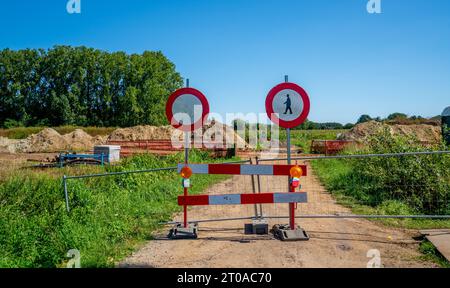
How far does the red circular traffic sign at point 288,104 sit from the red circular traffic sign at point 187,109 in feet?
3.72

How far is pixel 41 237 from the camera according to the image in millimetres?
6297

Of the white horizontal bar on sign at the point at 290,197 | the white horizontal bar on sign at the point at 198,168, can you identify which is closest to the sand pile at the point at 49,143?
the white horizontal bar on sign at the point at 198,168

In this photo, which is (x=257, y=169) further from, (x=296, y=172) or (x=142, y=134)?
(x=142, y=134)

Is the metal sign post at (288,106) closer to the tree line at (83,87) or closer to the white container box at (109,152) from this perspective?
the white container box at (109,152)

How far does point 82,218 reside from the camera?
284 inches

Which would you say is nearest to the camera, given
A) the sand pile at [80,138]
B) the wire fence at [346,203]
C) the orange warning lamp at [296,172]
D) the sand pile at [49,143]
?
the orange warning lamp at [296,172]

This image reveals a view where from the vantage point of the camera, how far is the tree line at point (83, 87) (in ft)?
199

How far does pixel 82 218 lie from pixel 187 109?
312 centimetres

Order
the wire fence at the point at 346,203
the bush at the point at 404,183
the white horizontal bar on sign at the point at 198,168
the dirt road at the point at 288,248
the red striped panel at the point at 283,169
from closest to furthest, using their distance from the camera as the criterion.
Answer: the dirt road at the point at 288,248
the red striped panel at the point at 283,169
the white horizontal bar on sign at the point at 198,168
the wire fence at the point at 346,203
the bush at the point at 404,183

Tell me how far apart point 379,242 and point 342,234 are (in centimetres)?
66

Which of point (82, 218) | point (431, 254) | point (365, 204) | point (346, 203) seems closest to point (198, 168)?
point (82, 218)

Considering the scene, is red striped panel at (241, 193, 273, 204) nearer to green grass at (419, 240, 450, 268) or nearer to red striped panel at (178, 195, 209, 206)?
red striped panel at (178, 195, 209, 206)
